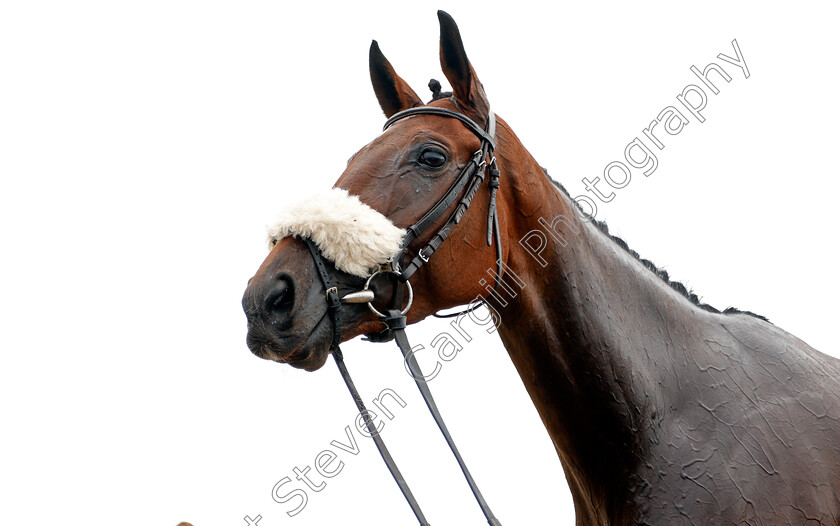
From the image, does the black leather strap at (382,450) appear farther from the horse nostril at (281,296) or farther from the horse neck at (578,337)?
the horse neck at (578,337)

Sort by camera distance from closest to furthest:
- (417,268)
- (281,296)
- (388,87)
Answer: (281,296)
(417,268)
(388,87)

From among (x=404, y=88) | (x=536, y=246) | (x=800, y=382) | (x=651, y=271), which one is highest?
(x=404, y=88)

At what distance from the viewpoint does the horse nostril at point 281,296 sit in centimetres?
222

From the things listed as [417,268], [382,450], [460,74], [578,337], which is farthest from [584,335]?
[460,74]

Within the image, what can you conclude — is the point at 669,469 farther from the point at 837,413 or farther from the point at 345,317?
the point at 345,317

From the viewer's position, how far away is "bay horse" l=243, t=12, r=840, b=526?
2406 millimetres

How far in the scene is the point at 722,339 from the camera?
2.93m

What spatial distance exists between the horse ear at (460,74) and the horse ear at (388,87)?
0.25 m

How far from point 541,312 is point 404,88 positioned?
124cm

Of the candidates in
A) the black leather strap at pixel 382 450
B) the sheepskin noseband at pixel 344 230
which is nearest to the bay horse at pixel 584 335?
the sheepskin noseband at pixel 344 230

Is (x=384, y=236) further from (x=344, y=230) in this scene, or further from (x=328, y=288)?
→ (x=328, y=288)

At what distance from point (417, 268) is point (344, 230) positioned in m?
0.35

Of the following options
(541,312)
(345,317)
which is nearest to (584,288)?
(541,312)

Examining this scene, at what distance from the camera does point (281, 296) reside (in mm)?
2242
